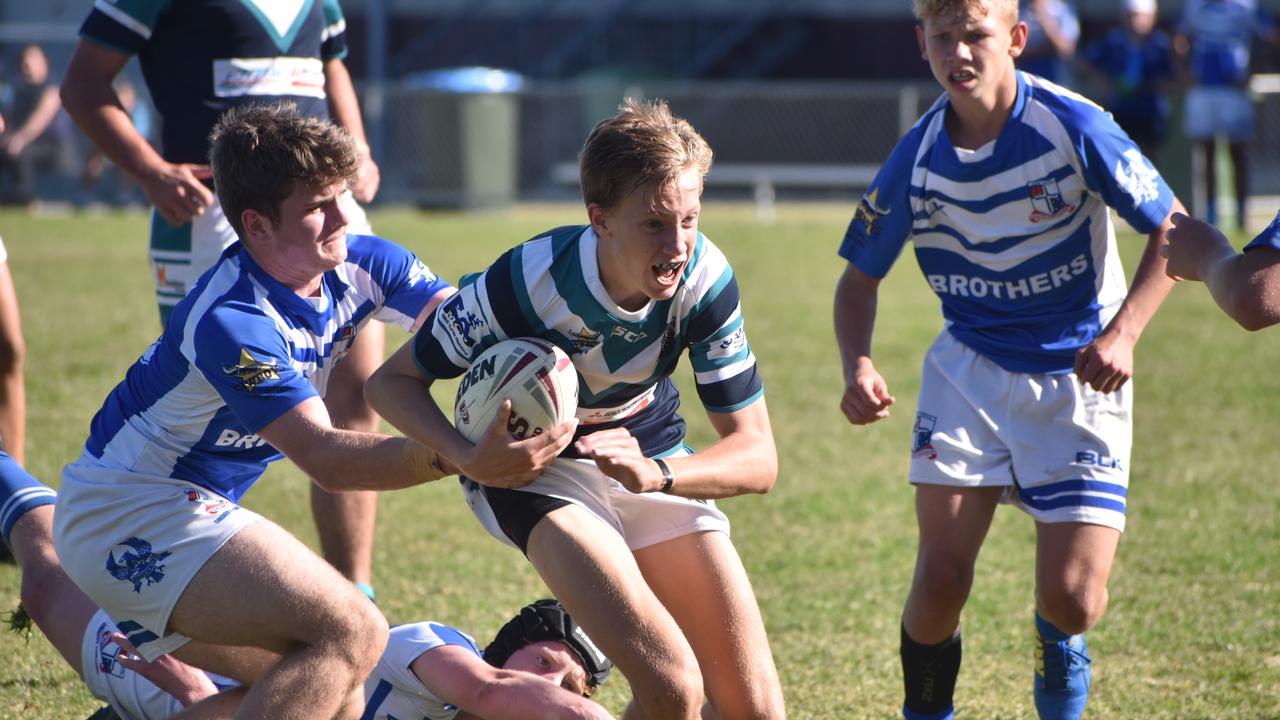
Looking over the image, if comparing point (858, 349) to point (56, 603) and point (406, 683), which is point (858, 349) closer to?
point (406, 683)

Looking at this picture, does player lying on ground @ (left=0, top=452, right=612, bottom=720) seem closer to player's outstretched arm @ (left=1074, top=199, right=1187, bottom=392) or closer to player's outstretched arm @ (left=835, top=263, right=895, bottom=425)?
player's outstretched arm @ (left=835, top=263, right=895, bottom=425)

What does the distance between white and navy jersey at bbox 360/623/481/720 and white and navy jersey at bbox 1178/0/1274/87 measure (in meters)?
13.7

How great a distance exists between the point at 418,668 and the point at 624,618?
71 centimetres

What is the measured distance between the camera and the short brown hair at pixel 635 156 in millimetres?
3275

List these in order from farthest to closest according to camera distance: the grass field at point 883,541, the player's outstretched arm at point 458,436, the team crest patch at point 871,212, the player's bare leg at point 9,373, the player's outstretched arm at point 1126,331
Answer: the player's bare leg at point 9,373
the grass field at point 883,541
the team crest patch at point 871,212
the player's outstretched arm at point 1126,331
the player's outstretched arm at point 458,436

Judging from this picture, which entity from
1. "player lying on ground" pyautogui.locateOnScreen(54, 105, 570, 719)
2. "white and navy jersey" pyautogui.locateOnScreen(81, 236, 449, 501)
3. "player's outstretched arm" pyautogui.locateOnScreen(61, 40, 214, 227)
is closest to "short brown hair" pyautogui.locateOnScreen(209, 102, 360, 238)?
"player lying on ground" pyautogui.locateOnScreen(54, 105, 570, 719)

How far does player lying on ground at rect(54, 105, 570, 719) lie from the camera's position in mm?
3209

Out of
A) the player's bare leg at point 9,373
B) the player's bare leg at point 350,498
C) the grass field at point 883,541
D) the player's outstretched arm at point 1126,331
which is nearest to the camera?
the player's outstretched arm at point 1126,331

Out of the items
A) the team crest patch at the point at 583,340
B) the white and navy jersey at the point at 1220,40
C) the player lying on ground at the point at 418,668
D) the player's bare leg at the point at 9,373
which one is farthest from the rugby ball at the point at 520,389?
the white and navy jersey at the point at 1220,40

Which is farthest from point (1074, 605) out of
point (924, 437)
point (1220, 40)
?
point (1220, 40)

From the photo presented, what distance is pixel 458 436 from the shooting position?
326 centimetres

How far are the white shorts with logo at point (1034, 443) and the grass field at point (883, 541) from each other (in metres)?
0.69

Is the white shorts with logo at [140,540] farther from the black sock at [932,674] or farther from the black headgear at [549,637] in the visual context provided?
the black sock at [932,674]

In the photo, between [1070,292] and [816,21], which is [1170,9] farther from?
[1070,292]
